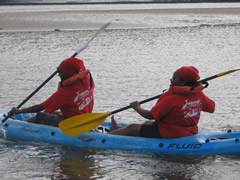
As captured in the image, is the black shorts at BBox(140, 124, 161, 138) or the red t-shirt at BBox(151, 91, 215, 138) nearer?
the red t-shirt at BBox(151, 91, 215, 138)

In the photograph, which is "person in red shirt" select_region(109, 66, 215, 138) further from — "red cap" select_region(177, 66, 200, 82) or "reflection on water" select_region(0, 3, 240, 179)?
"reflection on water" select_region(0, 3, 240, 179)

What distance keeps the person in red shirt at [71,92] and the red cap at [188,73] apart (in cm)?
148

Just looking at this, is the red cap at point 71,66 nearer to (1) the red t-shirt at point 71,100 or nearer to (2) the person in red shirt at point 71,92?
(2) the person in red shirt at point 71,92

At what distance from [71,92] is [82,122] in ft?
1.47

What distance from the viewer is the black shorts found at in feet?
23.2

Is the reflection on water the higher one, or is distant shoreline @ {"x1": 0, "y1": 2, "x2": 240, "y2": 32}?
distant shoreline @ {"x1": 0, "y1": 2, "x2": 240, "y2": 32}

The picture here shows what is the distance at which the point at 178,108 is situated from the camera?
21.7 feet

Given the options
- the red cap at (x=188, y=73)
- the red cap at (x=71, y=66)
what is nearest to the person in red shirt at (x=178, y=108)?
the red cap at (x=188, y=73)

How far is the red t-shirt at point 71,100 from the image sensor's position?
7.23 metres

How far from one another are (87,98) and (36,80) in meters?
6.13

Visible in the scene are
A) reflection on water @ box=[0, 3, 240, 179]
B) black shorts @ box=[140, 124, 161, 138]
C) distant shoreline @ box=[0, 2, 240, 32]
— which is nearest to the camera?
reflection on water @ box=[0, 3, 240, 179]

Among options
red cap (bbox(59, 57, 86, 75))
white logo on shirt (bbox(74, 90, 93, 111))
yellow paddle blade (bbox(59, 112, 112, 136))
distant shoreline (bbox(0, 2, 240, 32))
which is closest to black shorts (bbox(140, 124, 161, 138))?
yellow paddle blade (bbox(59, 112, 112, 136))

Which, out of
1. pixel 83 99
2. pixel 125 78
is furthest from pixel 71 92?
pixel 125 78

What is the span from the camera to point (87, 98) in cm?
744
